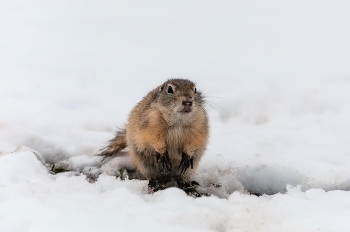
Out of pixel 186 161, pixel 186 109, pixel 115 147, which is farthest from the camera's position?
pixel 115 147

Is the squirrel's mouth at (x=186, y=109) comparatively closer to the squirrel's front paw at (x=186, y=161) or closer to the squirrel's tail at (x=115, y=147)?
the squirrel's front paw at (x=186, y=161)

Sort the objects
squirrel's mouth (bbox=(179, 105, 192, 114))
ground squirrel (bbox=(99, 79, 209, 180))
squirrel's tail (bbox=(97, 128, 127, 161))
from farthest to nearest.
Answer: squirrel's tail (bbox=(97, 128, 127, 161))
ground squirrel (bbox=(99, 79, 209, 180))
squirrel's mouth (bbox=(179, 105, 192, 114))

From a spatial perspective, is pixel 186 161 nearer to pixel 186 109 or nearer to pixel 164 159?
pixel 164 159

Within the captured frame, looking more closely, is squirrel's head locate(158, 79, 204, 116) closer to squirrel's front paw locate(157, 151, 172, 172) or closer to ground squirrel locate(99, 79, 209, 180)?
ground squirrel locate(99, 79, 209, 180)

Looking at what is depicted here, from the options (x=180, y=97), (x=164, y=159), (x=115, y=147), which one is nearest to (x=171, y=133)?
(x=164, y=159)

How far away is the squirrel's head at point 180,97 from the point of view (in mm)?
3758

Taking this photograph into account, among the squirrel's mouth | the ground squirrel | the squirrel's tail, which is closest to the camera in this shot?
the squirrel's mouth

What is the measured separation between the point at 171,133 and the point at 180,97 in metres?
0.42

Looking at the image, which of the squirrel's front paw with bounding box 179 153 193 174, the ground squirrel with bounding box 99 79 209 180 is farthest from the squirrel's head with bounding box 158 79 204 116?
the squirrel's front paw with bounding box 179 153 193 174

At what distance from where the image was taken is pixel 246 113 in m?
8.24

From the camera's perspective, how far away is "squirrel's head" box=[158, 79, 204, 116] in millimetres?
3758

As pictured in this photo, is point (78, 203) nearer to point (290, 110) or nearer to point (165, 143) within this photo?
point (165, 143)

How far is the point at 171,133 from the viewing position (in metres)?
3.88

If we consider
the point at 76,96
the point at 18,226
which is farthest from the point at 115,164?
the point at 76,96
